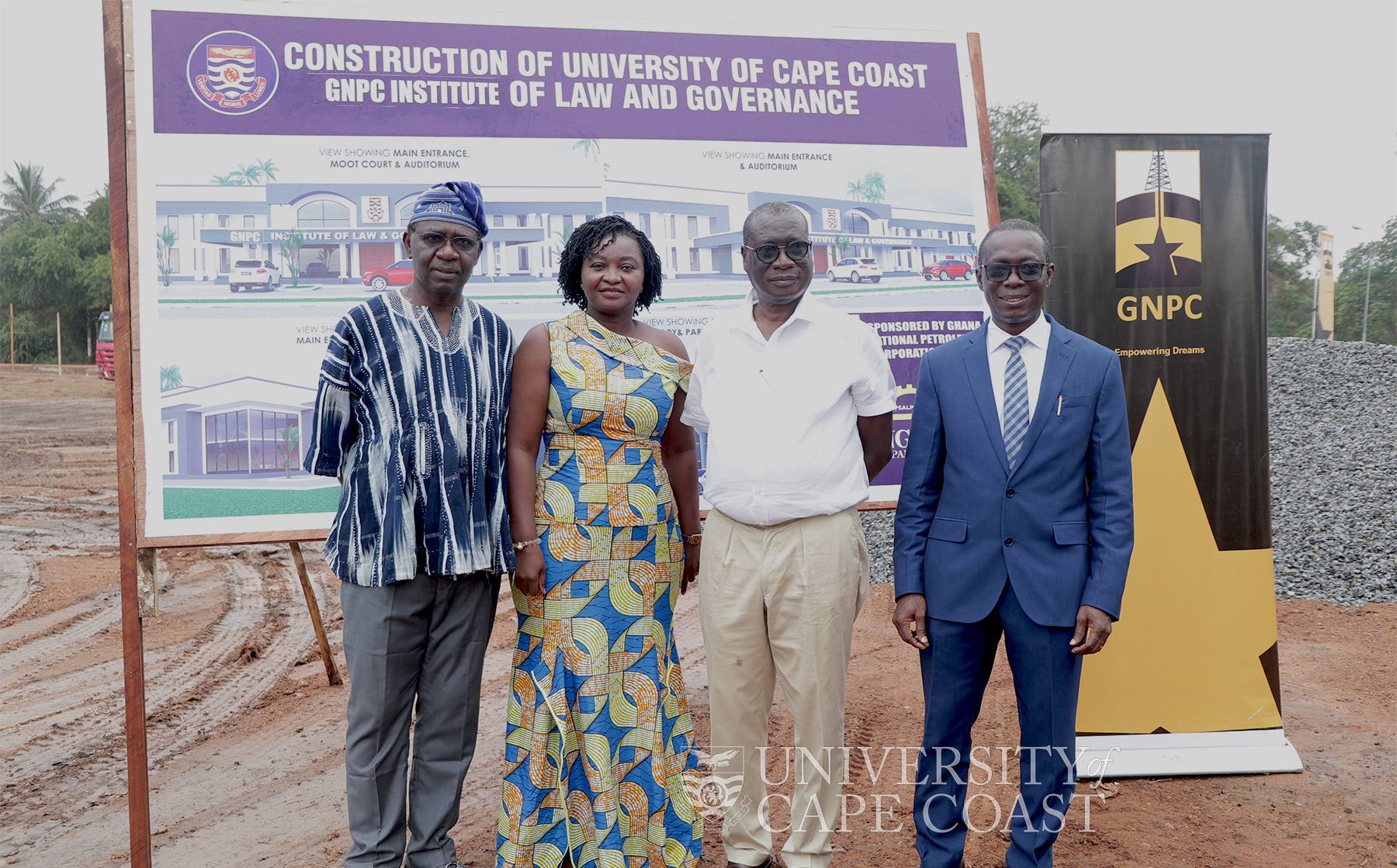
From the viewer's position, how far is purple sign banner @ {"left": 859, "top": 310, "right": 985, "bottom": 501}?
3564 millimetres

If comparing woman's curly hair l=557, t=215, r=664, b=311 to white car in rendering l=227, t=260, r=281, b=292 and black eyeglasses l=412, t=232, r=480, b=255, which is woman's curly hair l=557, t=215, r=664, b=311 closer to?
black eyeglasses l=412, t=232, r=480, b=255

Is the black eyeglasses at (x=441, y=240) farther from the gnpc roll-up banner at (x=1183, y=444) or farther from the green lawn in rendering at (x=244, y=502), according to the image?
the gnpc roll-up banner at (x=1183, y=444)

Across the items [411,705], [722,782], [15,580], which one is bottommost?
[15,580]

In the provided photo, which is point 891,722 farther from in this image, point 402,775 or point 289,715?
point 289,715

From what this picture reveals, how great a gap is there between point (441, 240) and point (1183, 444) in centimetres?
287

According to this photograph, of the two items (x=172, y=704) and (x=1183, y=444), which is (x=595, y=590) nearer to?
(x=1183, y=444)

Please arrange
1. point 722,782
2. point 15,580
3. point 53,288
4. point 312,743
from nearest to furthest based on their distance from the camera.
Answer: point 722,782 < point 312,743 < point 15,580 < point 53,288

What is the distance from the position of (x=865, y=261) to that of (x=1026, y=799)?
1.97 meters

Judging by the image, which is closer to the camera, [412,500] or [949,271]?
[412,500]

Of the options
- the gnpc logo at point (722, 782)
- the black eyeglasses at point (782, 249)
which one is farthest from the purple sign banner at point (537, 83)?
the gnpc logo at point (722, 782)

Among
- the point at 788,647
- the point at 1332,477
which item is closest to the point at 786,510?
the point at 788,647

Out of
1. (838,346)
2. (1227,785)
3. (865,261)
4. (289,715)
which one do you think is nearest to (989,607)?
(838,346)

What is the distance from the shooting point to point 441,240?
Answer: 2.55m

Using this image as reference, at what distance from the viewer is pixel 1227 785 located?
3.58 metres
